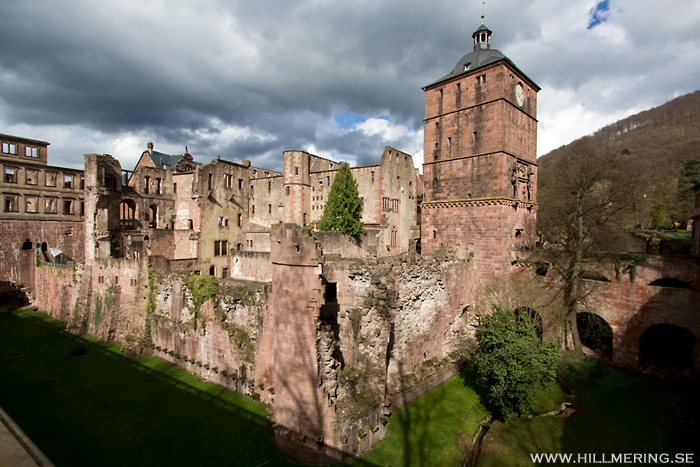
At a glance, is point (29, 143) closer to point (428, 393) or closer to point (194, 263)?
point (194, 263)

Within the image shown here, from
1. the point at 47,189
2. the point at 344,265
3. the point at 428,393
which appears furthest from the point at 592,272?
the point at 47,189

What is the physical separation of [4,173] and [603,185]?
49356 millimetres

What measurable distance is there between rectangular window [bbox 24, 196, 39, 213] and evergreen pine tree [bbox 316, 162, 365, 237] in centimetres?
2617

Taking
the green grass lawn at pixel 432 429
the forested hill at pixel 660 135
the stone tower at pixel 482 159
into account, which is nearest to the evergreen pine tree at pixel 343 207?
the stone tower at pixel 482 159

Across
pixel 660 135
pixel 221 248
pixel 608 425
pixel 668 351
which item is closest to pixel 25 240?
pixel 221 248

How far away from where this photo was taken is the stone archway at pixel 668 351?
1631 cm

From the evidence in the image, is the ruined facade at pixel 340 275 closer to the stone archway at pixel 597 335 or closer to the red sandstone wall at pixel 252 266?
the red sandstone wall at pixel 252 266

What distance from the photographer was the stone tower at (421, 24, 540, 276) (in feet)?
64.1

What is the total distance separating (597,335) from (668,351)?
3528mm

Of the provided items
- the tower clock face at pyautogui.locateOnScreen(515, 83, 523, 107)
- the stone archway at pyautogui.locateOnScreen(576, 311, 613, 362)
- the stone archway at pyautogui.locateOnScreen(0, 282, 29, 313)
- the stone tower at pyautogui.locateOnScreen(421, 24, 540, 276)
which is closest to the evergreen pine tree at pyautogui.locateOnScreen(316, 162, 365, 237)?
the stone tower at pyautogui.locateOnScreen(421, 24, 540, 276)

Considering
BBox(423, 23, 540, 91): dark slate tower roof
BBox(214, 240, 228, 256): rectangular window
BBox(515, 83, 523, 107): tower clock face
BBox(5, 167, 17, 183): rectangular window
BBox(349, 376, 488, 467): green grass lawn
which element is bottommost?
BBox(349, 376, 488, 467): green grass lawn

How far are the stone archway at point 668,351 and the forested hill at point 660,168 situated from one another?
800 centimetres

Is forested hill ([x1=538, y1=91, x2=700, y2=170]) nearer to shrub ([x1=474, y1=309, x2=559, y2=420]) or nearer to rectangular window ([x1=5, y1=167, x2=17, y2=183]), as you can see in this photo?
shrub ([x1=474, y1=309, x2=559, y2=420])

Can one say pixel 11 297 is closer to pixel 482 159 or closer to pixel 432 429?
pixel 432 429
